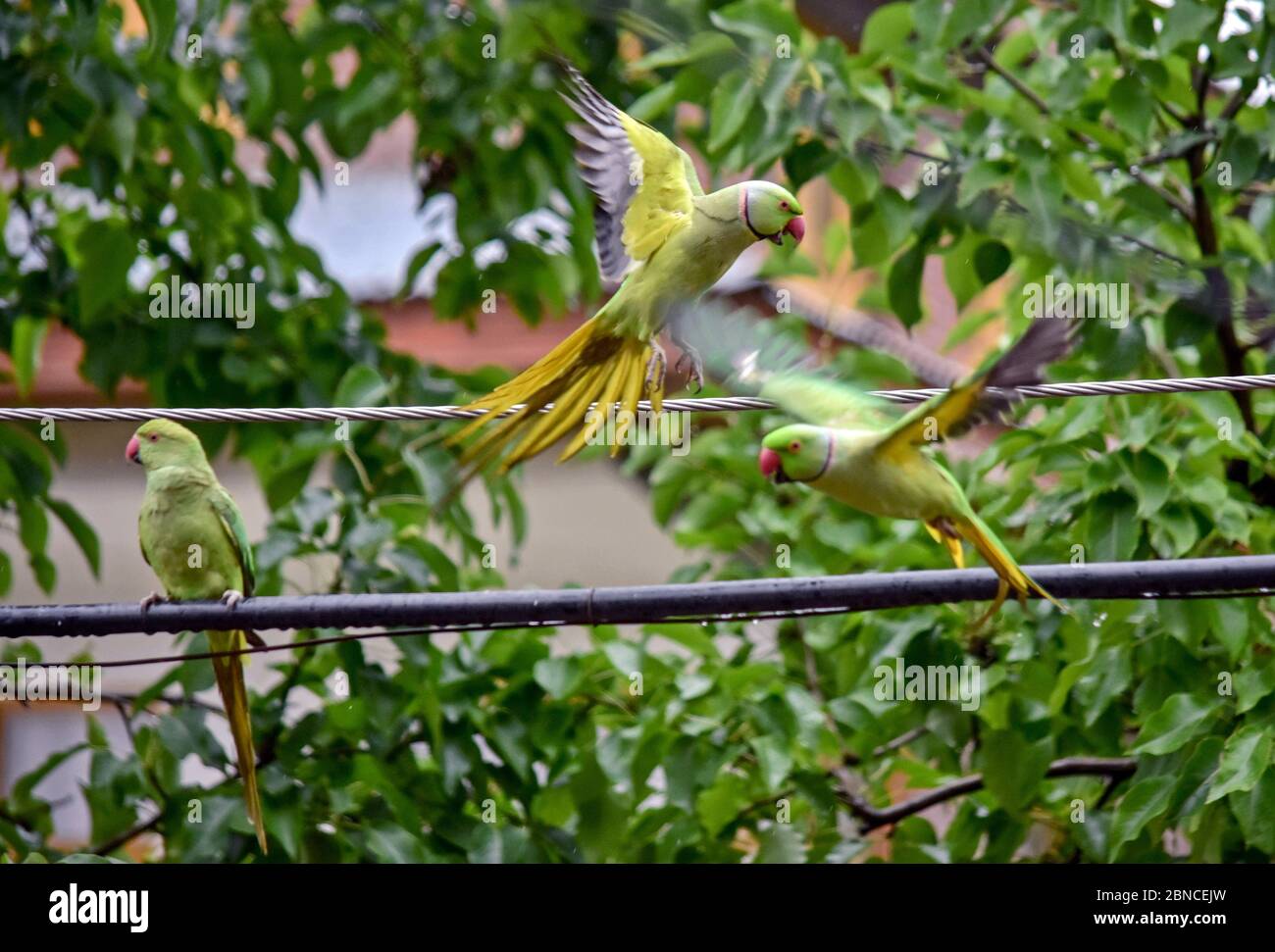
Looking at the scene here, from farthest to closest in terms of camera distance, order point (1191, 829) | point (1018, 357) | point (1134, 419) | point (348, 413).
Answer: point (1134, 419)
point (1191, 829)
point (348, 413)
point (1018, 357)

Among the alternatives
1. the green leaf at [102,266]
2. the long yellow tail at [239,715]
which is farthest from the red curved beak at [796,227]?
the green leaf at [102,266]

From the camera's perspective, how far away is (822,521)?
4.04m

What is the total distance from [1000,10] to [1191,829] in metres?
1.78

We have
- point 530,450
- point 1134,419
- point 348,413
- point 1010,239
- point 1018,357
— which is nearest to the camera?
point 1018,357

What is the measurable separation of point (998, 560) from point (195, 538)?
161 cm

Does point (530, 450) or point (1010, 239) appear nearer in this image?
point (530, 450)

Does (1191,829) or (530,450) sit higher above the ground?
(530,450)

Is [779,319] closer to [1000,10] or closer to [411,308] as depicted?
[1000,10]

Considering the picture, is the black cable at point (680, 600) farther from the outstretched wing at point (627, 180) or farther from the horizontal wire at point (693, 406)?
the outstretched wing at point (627, 180)

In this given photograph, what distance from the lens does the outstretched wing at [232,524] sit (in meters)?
3.09

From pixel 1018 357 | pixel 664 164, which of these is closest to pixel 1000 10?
pixel 664 164

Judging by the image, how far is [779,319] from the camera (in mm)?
4203

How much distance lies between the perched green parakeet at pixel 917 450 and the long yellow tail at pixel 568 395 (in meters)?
0.14
